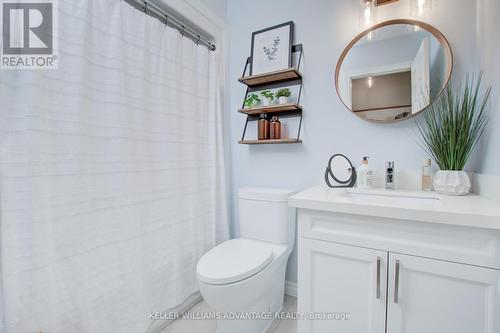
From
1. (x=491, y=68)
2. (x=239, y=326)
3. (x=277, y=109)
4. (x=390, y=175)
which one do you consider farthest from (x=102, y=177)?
(x=491, y=68)

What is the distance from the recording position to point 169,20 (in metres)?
1.39

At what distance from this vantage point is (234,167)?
6.21 ft

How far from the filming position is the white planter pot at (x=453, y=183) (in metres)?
1.03

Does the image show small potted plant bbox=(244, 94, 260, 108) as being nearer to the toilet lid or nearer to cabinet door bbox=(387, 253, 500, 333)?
the toilet lid

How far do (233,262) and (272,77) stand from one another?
1252 mm

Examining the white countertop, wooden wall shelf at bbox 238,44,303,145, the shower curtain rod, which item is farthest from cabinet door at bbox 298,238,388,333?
the shower curtain rod

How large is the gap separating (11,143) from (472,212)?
5.26 feet

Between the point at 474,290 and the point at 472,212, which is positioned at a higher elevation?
the point at 472,212

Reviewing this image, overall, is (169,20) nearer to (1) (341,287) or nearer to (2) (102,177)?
(2) (102,177)

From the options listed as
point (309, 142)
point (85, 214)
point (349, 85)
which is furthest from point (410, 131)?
point (85, 214)

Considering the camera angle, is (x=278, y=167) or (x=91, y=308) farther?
(x=278, y=167)

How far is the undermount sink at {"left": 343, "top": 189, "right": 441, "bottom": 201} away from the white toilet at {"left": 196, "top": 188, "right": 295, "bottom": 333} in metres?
0.43

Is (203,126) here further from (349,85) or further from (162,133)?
(349,85)

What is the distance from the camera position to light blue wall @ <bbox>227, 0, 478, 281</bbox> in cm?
120
